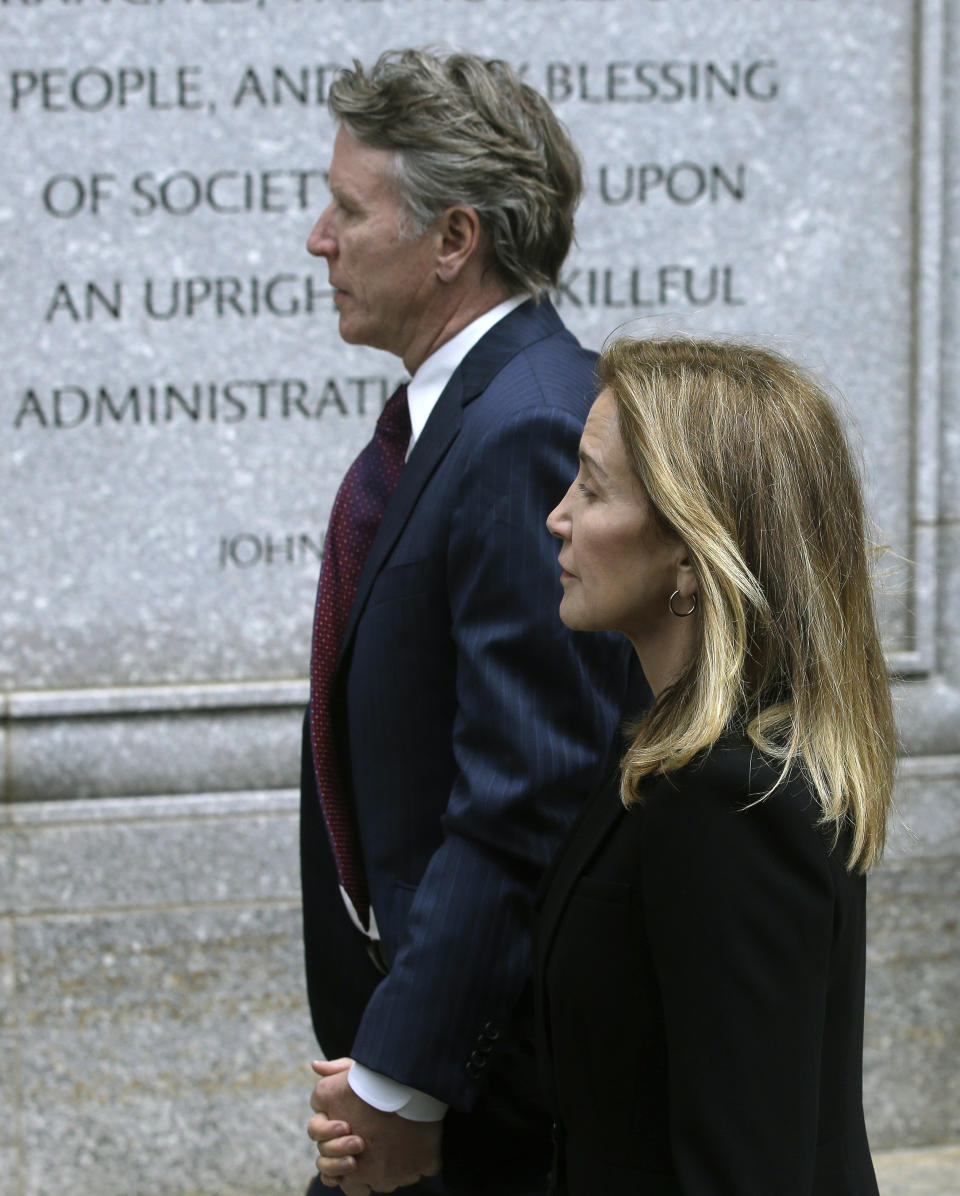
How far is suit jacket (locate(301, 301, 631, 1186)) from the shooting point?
5.89 feet

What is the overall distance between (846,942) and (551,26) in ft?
9.14

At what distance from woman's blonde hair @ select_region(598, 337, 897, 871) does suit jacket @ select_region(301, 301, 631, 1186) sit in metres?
0.37

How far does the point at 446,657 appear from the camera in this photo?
1938mm

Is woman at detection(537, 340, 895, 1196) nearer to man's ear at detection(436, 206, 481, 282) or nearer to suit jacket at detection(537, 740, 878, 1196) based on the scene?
suit jacket at detection(537, 740, 878, 1196)

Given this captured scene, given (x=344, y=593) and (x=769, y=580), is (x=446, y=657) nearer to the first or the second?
(x=344, y=593)

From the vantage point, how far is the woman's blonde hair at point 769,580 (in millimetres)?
1368

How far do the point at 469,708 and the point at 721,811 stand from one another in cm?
58

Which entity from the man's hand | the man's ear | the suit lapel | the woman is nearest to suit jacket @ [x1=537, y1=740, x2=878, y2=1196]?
the woman

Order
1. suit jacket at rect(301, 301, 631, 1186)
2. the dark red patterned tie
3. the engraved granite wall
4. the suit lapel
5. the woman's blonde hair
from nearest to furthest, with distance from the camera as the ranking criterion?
the woman's blonde hair
suit jacket at rect(301, 301, 631, 1186)
the suit lapel
the dark red patterned tie
the engraved granite wall

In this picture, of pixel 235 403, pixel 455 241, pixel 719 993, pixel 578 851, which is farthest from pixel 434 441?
pixel 235 403

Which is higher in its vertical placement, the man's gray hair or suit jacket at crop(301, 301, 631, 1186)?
the man's gray hair

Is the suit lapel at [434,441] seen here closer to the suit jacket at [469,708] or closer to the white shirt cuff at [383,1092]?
the suit jacket at [469,708]

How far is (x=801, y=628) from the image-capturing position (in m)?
1.40

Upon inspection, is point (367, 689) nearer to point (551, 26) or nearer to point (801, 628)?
point (801, 628)
